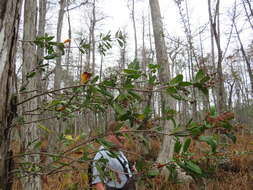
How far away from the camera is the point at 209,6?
4891 mm

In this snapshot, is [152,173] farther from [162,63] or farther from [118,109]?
[162,63]

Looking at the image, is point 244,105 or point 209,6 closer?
point 209,6

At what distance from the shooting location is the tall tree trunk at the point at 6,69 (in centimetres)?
53

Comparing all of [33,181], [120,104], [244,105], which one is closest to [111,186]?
[33,181]

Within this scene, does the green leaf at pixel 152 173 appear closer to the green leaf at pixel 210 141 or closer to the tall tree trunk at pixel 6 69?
the green leaf at pixel 210 141

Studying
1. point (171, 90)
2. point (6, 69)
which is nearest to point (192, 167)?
point (171, 90)

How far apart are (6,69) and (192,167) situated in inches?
23.5

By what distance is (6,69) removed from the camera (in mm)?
552

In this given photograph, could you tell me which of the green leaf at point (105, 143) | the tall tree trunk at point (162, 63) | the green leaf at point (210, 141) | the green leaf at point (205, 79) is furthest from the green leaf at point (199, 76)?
the tall tree trunk at point (162, 63)

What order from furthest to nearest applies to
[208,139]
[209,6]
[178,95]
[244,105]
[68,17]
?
[244,105], [68,17], [209,6], [178,95], [208,139]

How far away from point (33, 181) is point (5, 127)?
1.54 m

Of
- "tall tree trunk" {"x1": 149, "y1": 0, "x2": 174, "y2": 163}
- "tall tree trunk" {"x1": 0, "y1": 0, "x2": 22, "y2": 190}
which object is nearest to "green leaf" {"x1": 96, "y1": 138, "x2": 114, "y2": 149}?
"tall tree trunk" {"x1": 0, "y1": 0, "x2": 22, "y2": 190}

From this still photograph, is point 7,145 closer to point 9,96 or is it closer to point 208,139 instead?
point 9,96

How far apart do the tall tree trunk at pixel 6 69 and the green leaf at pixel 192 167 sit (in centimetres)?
54
